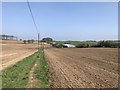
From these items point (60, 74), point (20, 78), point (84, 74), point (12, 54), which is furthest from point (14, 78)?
point (12, 54)

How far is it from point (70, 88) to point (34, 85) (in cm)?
186

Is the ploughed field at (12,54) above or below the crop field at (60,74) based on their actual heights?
below

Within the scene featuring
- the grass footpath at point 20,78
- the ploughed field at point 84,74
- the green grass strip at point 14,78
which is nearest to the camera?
the green grass strip at point 14,78

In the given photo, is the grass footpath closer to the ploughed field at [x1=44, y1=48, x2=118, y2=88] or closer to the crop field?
the crop field

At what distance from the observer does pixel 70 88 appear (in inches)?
474

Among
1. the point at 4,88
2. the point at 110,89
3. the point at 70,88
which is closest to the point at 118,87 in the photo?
the point at 110,89

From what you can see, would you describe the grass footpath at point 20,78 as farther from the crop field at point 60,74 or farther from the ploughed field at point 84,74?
the ploughed field at point 84,74

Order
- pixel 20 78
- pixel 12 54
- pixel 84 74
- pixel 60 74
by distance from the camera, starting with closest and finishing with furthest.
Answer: pixel 20 78
pixel 84 74
pixel 60 74
pixel 12 54

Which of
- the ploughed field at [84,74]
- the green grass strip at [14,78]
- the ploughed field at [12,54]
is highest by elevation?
the green grass strip at [14,78]

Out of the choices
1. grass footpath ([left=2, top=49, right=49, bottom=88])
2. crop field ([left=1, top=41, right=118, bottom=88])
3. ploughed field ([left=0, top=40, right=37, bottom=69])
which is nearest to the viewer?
grass footpath ([left=2, top=49, right=49, bottom=88])

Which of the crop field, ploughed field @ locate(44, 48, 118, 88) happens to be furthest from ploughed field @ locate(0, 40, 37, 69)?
ploughed field @ locate(44, 48, 118, 88)

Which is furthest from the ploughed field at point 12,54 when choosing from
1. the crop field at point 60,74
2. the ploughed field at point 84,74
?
the ploughed field at point 84,74

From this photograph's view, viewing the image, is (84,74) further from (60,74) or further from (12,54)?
(12,54)

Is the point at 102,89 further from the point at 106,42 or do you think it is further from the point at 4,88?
the point at 106,42
